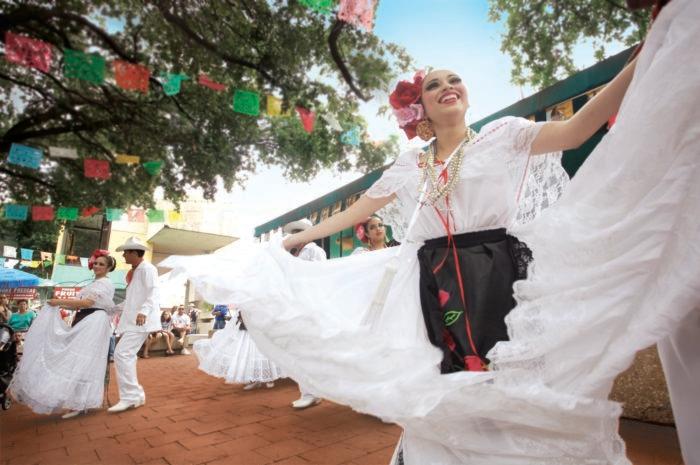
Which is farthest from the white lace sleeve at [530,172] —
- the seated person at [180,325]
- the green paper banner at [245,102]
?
the seated person at [180,325]

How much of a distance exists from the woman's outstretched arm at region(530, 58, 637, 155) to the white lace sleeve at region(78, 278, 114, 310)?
15.7 ft

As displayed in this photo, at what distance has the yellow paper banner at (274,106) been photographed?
571 centimetres

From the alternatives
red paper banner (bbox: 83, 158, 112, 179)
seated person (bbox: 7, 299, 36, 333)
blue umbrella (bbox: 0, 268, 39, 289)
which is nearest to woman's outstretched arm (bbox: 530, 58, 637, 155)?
red paper banner (bbox: 83, 158, 112, 179)

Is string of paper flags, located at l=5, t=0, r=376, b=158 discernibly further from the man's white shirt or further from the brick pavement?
the brick pavement

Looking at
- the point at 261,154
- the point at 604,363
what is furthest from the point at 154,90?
the point at 604,363

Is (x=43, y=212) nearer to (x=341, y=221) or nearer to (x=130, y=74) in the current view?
(x=130, y=74)

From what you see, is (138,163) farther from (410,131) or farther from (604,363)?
(604,363)

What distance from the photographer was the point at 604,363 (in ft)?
2.56

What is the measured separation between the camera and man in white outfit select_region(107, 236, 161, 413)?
13.4 feet

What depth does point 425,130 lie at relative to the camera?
1760mm

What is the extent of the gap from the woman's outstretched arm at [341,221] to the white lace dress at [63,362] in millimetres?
3727

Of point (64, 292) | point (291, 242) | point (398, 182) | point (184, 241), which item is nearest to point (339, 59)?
point (398, 182)

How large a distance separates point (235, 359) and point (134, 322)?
1.28m

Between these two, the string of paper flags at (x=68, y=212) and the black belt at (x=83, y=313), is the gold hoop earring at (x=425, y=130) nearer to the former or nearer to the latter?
the black belt at (x=83, y=313)
